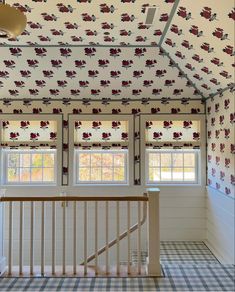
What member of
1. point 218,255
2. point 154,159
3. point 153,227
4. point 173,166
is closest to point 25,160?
point 154,159

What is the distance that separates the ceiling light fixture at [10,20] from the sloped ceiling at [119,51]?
1209 mm

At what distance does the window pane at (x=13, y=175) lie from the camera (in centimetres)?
527

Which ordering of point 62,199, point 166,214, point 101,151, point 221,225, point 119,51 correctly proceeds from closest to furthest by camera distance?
point 62,199, point 119,51, point 221,225, point 166,214, point 101,151

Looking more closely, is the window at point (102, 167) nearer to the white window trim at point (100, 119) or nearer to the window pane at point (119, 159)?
the window pane at point (119, 159)

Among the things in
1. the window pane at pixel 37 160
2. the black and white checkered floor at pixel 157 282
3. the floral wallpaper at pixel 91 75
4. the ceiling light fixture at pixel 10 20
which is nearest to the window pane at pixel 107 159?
the floral wallpaper at pixel 91 75

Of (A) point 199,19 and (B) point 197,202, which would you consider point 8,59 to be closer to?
(A) point 199,19

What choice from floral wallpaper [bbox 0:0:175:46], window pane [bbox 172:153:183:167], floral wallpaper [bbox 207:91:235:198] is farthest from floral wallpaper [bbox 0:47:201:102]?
window pane [bbox 172:153:183:167]

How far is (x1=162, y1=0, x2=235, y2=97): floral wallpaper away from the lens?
2725 mm

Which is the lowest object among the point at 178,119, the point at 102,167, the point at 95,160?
the point at 102,167

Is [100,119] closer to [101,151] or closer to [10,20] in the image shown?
[101,151]

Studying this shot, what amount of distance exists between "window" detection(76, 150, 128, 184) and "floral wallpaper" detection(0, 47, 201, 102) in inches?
38.8

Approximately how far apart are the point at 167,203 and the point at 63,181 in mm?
1825

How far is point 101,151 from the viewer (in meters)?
5.27

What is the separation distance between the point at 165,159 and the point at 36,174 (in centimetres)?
230
